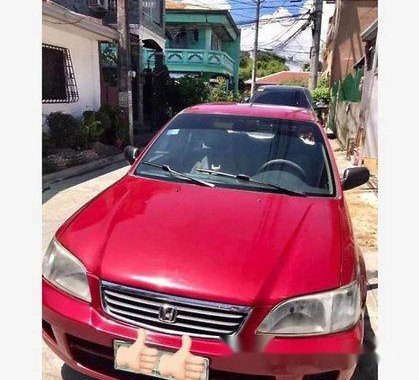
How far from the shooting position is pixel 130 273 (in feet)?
6.65

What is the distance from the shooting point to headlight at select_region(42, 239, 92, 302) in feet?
7.00

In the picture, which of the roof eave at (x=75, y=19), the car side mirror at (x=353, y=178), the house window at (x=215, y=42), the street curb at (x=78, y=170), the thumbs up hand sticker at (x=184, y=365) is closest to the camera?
the thumbs up hand sticker at (x=184, y=365)

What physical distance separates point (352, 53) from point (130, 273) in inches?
715

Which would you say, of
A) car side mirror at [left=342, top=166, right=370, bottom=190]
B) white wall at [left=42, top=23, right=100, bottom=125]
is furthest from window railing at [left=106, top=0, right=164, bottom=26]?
car side mirror at [left=342, top=166, right=370, bottom=190]

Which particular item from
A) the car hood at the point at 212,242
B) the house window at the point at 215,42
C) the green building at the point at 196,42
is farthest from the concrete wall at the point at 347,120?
the house window at the point at 215,42

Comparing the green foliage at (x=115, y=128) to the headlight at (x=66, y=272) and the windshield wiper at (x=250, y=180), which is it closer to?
the windshield wiper at (x=250, y=180)

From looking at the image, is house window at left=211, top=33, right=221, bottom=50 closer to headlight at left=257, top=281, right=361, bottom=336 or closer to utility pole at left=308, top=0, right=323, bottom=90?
utility pole at left=308, top=0, right=323, bottom=90

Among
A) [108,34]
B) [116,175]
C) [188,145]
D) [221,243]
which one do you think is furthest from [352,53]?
[221,243]

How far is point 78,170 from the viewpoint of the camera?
27.8ft

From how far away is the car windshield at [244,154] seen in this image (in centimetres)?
303

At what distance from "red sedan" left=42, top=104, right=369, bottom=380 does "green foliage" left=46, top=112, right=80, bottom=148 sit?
6522mm

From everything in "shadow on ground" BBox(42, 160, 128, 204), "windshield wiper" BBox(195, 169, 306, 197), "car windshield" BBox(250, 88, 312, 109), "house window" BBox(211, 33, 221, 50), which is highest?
"house window" BBox(211, 33, 221, 50)

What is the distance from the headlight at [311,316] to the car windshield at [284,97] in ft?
35.1

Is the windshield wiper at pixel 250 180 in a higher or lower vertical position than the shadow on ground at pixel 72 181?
higher
